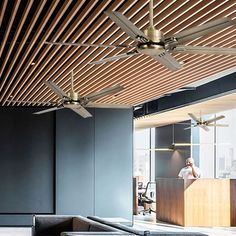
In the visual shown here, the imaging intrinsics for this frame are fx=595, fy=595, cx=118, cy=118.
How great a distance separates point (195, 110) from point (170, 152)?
559 cm

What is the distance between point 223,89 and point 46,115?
3699 mm

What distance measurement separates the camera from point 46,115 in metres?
12.2

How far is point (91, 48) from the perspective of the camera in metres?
7.13

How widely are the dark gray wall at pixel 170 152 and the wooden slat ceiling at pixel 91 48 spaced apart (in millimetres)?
6887

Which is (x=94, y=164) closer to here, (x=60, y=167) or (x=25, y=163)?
(x=60, y=167)

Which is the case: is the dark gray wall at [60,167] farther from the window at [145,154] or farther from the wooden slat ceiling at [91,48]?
the window at [145,154]

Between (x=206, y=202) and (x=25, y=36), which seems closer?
(x=25, y=36)

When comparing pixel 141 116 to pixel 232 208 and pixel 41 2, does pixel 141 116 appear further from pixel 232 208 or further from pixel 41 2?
pixel 41 2

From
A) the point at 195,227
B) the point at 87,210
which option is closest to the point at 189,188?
the point at 195,227

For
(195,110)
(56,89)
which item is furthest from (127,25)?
(195,110)

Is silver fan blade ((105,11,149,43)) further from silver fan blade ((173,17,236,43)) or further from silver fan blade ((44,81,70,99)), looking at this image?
silver fan blade ((44,81,70,99))

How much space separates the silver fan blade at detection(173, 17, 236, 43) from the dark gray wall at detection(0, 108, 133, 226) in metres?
7.67

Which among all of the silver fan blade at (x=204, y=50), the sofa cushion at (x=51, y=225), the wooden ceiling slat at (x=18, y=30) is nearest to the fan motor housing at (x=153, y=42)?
the silver fan blade at (x=204, y=50)

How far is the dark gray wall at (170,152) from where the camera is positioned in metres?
18.3
